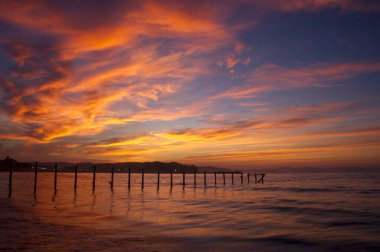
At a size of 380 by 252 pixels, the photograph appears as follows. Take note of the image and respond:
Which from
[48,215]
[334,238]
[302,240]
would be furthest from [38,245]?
[334,238]

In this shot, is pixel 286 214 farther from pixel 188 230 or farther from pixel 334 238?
pixel 188 230

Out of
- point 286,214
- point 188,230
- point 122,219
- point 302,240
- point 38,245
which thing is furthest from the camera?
point 286,214

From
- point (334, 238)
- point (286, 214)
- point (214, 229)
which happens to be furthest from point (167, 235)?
point (286, 214)

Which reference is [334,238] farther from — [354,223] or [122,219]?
[122,219]

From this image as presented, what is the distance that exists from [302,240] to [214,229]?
13.5ft

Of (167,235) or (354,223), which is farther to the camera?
(354,223)

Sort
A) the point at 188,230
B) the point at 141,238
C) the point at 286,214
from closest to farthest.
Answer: the point at 141,238
the point at 188,230
the point at 286,214

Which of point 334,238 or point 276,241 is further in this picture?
point 334,238

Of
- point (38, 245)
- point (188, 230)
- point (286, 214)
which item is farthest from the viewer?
point (286, 214)

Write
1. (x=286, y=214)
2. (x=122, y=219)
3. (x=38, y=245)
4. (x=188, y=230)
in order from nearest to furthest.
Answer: (x=38, y=245) → (x=188, y=230) → (x=122, y=219) → (x=286, y=214)

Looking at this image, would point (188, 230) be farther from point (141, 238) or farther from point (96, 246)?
point (96, 246)

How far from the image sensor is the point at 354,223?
61.9 ft

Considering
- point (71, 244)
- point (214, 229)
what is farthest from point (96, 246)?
point (214, 229)

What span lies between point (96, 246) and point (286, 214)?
15.1 metres
